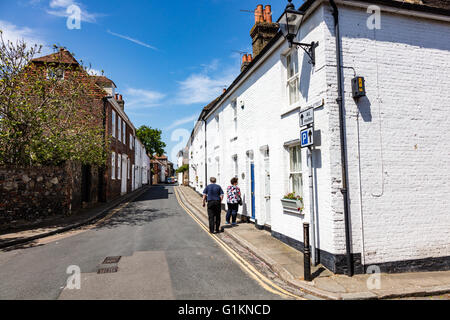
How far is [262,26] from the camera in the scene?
1354 centimetres

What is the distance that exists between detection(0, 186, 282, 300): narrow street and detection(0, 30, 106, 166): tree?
4.33m

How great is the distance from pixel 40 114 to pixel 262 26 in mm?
10415

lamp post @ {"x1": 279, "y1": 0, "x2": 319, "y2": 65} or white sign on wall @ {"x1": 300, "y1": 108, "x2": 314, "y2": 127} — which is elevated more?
lamp post @ {"x1": 279, "y1": 0, "x2": 319, "y2": 65}

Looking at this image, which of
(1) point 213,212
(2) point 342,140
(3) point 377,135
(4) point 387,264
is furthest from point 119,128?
(4) point 387,264

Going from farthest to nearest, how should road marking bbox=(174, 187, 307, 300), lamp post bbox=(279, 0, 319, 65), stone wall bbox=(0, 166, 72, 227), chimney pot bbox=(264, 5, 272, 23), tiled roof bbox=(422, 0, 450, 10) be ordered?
chimney pot bbox=(264, 5, 272, 23) < stone wall bbox=(0, 166, 72, 227) < tiled roof bbox=(422, 0, 450, 10) < lamp post bbox=(279, 0, 319, 65) < road marking bbox=(174, 187, 307, 300)

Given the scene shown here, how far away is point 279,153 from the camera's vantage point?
27.3ft

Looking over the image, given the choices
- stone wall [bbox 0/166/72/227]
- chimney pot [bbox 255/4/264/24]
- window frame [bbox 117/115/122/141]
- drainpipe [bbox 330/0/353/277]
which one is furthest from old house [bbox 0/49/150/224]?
drainpipe [bbox 330/0/353/277]

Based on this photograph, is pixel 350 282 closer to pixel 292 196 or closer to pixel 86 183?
pixel 292 196

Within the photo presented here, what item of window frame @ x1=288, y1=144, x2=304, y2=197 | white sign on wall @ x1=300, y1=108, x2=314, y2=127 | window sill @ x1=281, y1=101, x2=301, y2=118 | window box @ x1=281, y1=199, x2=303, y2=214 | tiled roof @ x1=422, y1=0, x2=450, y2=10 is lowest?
window box @ x1=281, y1=199, x2=303, y2=214

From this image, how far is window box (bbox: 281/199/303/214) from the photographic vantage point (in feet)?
23.2

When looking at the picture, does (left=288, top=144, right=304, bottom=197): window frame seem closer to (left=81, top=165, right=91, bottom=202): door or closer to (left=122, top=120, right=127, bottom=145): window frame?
(left=81, top=165, right=91, bottom=202): door

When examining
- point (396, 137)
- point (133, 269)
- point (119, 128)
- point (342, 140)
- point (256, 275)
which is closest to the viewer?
point (256, 275)
